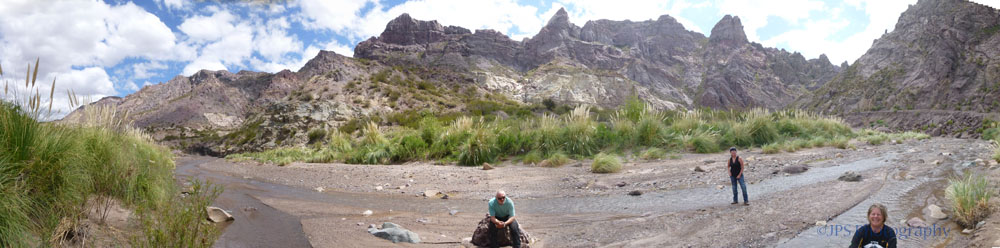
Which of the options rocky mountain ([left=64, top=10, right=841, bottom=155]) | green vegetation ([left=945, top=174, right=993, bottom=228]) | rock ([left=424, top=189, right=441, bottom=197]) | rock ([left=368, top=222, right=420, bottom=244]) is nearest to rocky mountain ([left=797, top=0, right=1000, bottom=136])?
rocky mountain ([left=64, top=10, right=841, bottom=155])

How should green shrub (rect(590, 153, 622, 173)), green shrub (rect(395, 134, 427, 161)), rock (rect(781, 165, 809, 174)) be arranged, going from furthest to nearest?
green shrub (rect(395, 134, 427, 161))
green shrub (rect(590, 153, 622, 173))
rock (rect(781, 165, 809, 174))

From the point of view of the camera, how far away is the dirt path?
4.62 m

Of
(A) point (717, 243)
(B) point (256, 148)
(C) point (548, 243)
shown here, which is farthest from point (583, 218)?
(B) point (256, 148)

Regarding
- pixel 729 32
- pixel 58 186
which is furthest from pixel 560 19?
pixel 58 186

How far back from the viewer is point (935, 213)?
15.2 ft

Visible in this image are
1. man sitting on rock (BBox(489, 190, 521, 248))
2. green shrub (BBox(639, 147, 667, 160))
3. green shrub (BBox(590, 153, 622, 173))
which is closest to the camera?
man sitting on rock (BBox(489, 190, 521, 248))

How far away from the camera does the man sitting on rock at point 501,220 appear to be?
4305 mm

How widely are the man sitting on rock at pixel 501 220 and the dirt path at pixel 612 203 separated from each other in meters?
0.44

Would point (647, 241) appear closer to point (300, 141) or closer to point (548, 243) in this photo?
point (548, 243)

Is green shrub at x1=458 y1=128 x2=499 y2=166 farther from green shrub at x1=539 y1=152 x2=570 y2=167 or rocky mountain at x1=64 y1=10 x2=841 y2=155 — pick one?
rocky mountain at x1=64 y1=10 x2=841 y2=155

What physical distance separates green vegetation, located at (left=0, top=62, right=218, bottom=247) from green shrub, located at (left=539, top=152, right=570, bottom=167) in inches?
313

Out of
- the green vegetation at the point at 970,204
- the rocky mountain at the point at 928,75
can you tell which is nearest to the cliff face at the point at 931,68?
the rocky mountain at the point at 928,75

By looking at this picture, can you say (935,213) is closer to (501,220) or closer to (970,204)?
(970,204)

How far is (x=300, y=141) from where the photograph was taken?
77.5ft
